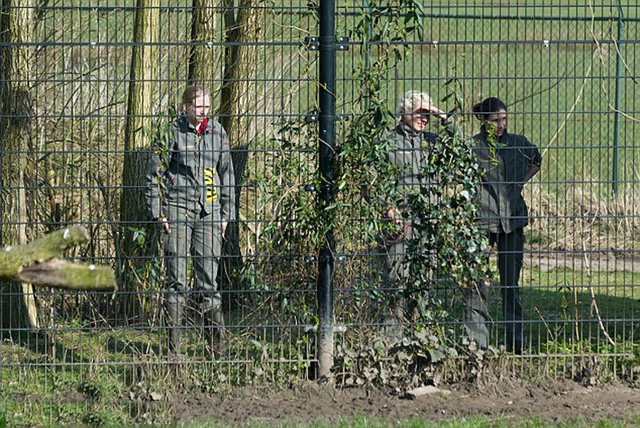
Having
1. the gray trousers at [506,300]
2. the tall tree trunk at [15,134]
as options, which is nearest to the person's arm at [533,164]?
the gray trousers at [506,300]

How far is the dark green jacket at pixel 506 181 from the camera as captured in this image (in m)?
7.08

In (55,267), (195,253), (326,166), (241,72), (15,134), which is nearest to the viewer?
(55,267)

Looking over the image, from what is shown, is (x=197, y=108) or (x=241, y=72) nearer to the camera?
(x=197, y=108)

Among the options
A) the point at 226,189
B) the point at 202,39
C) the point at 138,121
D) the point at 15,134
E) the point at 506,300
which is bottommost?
the point at 506,300

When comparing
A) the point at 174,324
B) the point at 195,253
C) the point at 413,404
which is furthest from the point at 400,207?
the point at 174,324

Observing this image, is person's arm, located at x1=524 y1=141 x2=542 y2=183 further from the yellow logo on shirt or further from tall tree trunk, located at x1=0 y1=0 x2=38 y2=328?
tall tree trunk, located at x1=0 y1=0 x2=38 y2=328

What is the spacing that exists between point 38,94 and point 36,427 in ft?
9.36

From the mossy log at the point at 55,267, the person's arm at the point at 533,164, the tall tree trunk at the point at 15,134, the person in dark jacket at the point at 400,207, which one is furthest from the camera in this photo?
the tall tree trunk at the point at 15,134

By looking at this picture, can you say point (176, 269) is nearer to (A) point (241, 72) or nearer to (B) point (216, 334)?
(B) point (216, 334)

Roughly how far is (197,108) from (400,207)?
1610mm

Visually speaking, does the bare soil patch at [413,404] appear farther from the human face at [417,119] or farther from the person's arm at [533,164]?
the human face at [417,119]

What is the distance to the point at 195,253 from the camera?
284 inches

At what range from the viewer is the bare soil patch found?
621cm

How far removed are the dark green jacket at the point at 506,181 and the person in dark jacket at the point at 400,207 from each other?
43 centimetres
